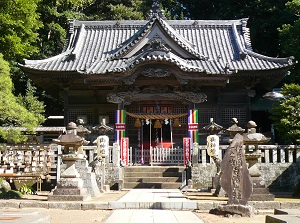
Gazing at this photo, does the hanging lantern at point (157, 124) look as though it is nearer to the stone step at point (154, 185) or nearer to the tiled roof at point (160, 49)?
the tiled roof at point (160, 49)

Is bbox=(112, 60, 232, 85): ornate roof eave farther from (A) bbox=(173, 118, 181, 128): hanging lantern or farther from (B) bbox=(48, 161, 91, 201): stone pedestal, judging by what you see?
(B) bbox=(48, 161, 91, 201): stone pedestal

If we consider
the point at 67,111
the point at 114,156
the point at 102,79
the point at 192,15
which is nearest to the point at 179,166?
the point at 114,156

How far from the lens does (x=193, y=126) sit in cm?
1867

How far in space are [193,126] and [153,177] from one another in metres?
3.57

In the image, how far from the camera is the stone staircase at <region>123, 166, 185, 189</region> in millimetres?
15953

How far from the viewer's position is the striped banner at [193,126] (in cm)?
1852

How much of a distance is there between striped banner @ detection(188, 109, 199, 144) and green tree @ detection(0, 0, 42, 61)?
10974 millimetres

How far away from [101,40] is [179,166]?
1018 centimetres

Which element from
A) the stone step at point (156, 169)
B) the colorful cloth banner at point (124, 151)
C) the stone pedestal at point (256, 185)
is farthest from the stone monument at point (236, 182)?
the colorful cloth banner at point (124, 151)

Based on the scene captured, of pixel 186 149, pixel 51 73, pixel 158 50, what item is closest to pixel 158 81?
pixel 158 50

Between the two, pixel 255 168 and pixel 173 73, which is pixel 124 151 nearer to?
pixel 173 73

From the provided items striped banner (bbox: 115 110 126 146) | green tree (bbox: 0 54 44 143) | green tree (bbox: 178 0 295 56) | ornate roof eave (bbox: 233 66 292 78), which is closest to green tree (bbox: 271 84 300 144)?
ornate roof eave (bbox: 233 66 292 78)

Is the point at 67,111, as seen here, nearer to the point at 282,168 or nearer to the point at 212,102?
the point at 212,102

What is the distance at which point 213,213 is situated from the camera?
31.1 feet
